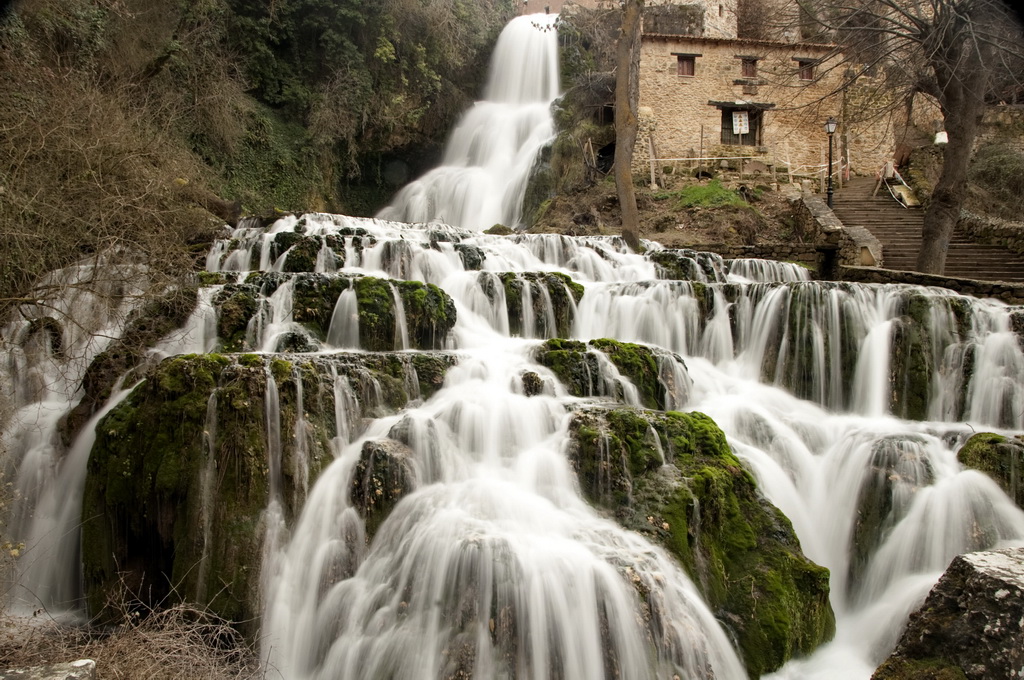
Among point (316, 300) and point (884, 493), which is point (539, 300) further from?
point (884, 493)

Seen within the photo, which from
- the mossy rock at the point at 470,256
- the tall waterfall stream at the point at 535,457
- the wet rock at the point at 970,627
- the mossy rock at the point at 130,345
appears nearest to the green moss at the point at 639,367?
the tall waterfall stream at the point at 535,457

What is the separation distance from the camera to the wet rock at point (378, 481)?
19.3ft

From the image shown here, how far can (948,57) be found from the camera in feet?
44.8

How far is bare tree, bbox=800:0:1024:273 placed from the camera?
505 inches

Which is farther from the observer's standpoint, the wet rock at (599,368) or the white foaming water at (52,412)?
the wet rock at (599,368)

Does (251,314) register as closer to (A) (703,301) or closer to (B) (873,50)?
(A) (703,301)

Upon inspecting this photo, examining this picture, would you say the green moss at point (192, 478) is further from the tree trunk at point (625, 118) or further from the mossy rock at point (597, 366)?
the tree trunk at point (625, 118)

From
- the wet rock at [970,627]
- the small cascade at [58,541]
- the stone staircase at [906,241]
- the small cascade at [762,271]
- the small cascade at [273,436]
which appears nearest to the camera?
the wet rock at [970,627]

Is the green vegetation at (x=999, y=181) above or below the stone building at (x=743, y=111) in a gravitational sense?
below

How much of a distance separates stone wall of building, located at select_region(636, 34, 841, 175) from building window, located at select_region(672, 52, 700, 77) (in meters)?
0.04

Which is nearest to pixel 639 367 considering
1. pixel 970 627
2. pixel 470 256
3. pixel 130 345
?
pixel 470 256

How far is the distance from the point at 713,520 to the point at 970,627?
127 inches

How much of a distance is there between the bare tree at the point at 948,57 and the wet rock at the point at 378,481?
12.4 metres

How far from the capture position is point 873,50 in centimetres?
1519
